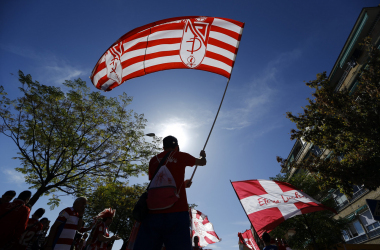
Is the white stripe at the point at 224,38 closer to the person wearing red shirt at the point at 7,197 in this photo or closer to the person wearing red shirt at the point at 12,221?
the person wearing red shirt at the point at 12,221

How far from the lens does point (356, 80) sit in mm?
19562

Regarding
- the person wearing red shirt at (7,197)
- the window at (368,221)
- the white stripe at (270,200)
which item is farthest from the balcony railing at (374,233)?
the person wearing red shirt at (7,197)

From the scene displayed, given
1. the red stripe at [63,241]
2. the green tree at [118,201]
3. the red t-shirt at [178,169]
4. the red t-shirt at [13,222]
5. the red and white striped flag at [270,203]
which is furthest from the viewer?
the green tree at [118,201]

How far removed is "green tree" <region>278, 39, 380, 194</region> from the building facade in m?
5.22

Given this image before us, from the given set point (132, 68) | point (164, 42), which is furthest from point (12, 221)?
point (164, 42)

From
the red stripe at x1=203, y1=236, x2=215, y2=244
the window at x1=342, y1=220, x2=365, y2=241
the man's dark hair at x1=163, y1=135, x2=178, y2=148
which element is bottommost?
the man's dark hair at x1=163, y1=135, x2=178, y2=148

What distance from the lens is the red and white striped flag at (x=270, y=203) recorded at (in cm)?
543

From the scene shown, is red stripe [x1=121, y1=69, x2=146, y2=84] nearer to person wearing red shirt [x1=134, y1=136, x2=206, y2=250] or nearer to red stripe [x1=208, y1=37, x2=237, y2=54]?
red stripe [x1=208, y1=37, x2=237, y2=54]

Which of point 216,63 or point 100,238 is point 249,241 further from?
point 216,63

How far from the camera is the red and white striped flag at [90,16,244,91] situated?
16.0 ft

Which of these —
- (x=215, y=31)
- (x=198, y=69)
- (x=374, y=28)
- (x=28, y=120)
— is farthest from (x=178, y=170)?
(x=374, y=28)

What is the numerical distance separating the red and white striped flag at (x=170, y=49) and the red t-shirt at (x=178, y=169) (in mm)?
3003

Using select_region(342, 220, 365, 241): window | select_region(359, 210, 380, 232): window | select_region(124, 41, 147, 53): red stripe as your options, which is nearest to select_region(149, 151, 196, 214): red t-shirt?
select_region(124, 41, 147, 53): red stripe

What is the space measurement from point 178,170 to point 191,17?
13.6ft
